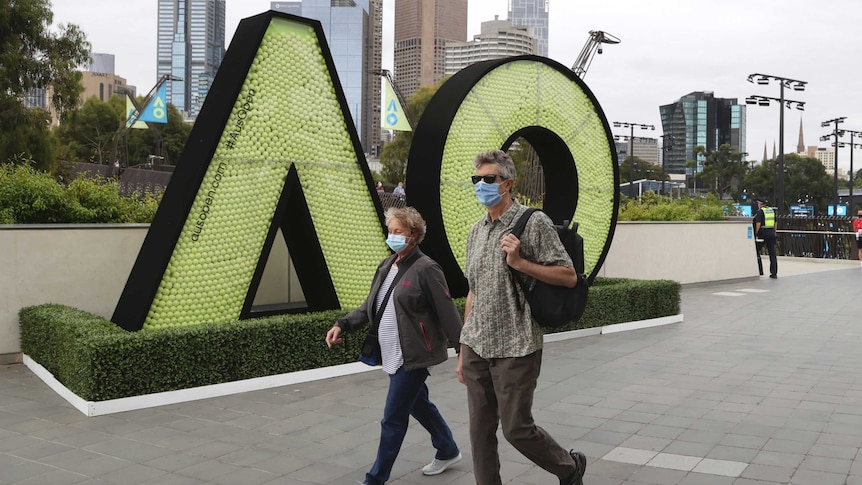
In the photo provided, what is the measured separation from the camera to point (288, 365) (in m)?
8.03

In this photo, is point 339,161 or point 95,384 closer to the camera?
point 95,384

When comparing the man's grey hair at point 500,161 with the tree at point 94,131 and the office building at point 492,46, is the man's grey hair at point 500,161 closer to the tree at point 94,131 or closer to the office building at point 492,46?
the tree at point 94,131

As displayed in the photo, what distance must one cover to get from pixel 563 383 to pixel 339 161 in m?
3.38

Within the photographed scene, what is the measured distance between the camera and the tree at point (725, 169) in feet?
265

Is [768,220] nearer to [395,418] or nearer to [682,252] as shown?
[682,252]

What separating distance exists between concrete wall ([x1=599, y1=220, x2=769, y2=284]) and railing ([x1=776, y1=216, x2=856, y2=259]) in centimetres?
903

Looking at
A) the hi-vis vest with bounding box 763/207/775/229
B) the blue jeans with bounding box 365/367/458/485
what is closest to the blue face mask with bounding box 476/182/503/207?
the blue jeans with bounding box 365/367/458/485

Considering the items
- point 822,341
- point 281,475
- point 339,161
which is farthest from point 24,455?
point 822,341

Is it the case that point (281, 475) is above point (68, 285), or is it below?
below

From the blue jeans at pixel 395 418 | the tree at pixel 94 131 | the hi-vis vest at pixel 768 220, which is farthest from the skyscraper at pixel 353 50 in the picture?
the blue jeans at pixel 395 418

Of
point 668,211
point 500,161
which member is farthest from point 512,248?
point 668,211

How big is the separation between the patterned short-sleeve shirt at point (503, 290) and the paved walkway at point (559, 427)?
135 centimetres

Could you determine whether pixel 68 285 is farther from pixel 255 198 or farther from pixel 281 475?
pixel 281 475

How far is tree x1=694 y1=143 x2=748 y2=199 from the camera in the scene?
8088 cm
